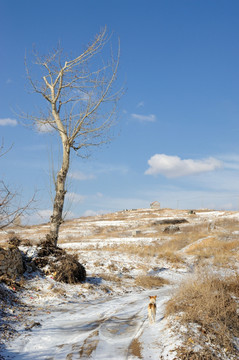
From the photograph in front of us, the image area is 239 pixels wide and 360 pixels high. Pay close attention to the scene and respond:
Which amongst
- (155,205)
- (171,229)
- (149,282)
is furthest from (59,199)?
(155,205)

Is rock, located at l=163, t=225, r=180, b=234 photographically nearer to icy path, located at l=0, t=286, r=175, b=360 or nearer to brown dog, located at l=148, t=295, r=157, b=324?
icy path, located at l=0, t=286, r=175, b=360

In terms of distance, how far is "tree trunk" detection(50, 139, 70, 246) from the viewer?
13070 millimetres

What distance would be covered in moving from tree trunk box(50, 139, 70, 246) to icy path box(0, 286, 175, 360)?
444cm

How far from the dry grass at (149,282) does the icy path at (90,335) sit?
14.8ft

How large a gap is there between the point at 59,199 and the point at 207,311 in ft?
26.4

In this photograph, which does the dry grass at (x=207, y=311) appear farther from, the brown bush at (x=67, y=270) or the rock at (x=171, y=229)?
the rock at (x=171, y=229)

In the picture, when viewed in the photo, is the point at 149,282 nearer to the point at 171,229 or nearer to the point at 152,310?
the point at 152,310

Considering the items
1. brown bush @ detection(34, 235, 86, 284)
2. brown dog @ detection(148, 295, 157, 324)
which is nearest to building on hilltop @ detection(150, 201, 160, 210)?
brown bush @ detection(34, 235, 86, 284)

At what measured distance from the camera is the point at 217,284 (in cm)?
901

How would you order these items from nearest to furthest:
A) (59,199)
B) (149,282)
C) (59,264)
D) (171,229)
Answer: (59,264) → (59,199) → (149,282) → (171,229)

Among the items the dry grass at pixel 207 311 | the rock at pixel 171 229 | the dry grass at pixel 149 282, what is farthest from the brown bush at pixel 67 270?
the rock at pixel 171 229

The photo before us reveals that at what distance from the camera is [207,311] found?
7.08 m

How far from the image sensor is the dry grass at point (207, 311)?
6152 millimetres

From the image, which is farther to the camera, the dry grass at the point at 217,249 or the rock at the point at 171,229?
the rock at the point at 171,229
